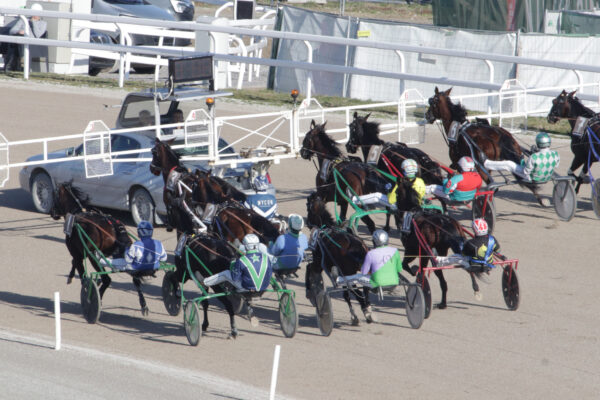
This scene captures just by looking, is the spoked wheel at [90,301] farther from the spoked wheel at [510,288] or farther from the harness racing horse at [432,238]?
the spoked wheel at [510,288]

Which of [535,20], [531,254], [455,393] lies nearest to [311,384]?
[455,393]

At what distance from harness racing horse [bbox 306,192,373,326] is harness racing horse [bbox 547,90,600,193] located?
5921 mm

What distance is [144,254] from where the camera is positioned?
1094 cm

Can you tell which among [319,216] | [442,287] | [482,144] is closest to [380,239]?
[319,216]

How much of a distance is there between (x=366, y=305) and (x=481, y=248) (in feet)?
4.57

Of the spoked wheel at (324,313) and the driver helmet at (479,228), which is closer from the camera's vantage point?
the spoked wheel at (324,313)

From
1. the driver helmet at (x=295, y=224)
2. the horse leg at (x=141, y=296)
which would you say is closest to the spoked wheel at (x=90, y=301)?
the horse leg at (x=141, y=296)

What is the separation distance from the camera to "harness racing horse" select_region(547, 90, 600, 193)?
50.5 ft

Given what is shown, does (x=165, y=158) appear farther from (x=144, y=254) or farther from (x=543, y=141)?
(x=543, y=141)

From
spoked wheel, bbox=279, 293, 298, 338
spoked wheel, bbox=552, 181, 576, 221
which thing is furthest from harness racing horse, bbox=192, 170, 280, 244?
spoked wheel, bbox=552, 181, 576, 221

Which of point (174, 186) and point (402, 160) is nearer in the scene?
point (174, 186)

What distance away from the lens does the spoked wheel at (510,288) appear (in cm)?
1132

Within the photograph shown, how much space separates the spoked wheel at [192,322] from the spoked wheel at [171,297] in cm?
98

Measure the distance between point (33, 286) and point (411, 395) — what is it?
5709mm
